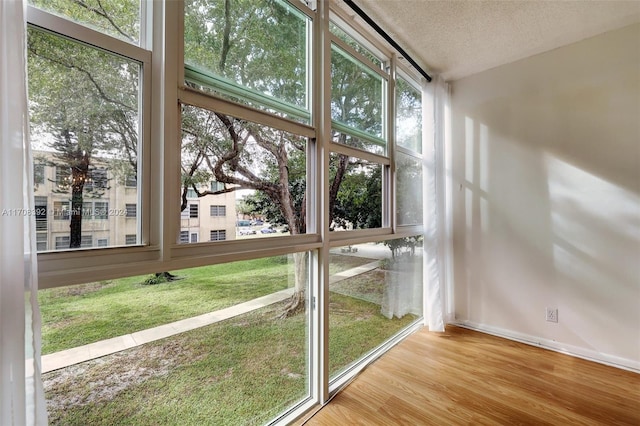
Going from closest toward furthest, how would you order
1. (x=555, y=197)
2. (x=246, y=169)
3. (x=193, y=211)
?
1. (x=193, y=211)
2. (x=246, y=169)
3. (x=555, y=197)

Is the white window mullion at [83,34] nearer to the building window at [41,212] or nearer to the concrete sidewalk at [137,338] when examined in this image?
the building window at [41,212]

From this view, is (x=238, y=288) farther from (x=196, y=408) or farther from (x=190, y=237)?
(x=196, y=408)

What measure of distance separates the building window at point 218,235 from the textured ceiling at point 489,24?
187 cm

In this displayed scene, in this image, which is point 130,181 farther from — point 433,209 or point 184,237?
point 433,209

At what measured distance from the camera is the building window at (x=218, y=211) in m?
1.32

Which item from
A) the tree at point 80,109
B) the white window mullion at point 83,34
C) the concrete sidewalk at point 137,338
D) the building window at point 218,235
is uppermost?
the white window mullion at point 83,34

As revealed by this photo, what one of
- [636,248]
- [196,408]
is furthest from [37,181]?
[636,248]

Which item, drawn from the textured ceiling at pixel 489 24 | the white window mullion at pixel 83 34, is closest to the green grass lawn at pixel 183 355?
the white window mullion at pixel 83 34

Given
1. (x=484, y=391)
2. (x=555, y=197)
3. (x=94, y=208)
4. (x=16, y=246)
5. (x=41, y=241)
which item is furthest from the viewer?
(x=555, y=197)

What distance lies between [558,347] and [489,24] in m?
2.91

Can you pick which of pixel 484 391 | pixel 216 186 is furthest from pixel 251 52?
pixel 484 391

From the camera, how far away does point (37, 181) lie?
879 millimetres

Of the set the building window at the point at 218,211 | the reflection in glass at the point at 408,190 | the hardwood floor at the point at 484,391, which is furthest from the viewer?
the reflection in glass at the point at 408,190

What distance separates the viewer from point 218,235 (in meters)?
1.35
